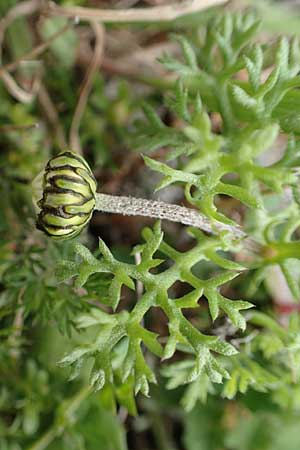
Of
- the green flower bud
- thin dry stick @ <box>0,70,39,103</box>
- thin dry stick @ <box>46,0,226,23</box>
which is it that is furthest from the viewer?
thin dry stick @ <box>0,70,39,103</box>

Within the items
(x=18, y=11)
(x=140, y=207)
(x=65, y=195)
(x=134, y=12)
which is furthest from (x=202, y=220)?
(x=18, y=11)

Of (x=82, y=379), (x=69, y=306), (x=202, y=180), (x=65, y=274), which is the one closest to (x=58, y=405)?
(x=82, y=379)

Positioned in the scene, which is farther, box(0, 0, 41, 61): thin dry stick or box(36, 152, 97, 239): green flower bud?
box(0, 0, 41, 61): thin dry stick

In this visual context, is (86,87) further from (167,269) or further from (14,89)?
(167,269)

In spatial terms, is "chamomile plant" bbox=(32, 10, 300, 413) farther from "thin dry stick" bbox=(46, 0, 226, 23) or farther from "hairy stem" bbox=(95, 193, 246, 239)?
"thin dry stick" bbox=(46, 0, 226, 23)

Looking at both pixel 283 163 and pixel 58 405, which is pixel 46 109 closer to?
pixel 58 405

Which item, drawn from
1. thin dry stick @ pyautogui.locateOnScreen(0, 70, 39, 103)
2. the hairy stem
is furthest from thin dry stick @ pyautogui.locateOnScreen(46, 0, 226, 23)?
the hairy stem
